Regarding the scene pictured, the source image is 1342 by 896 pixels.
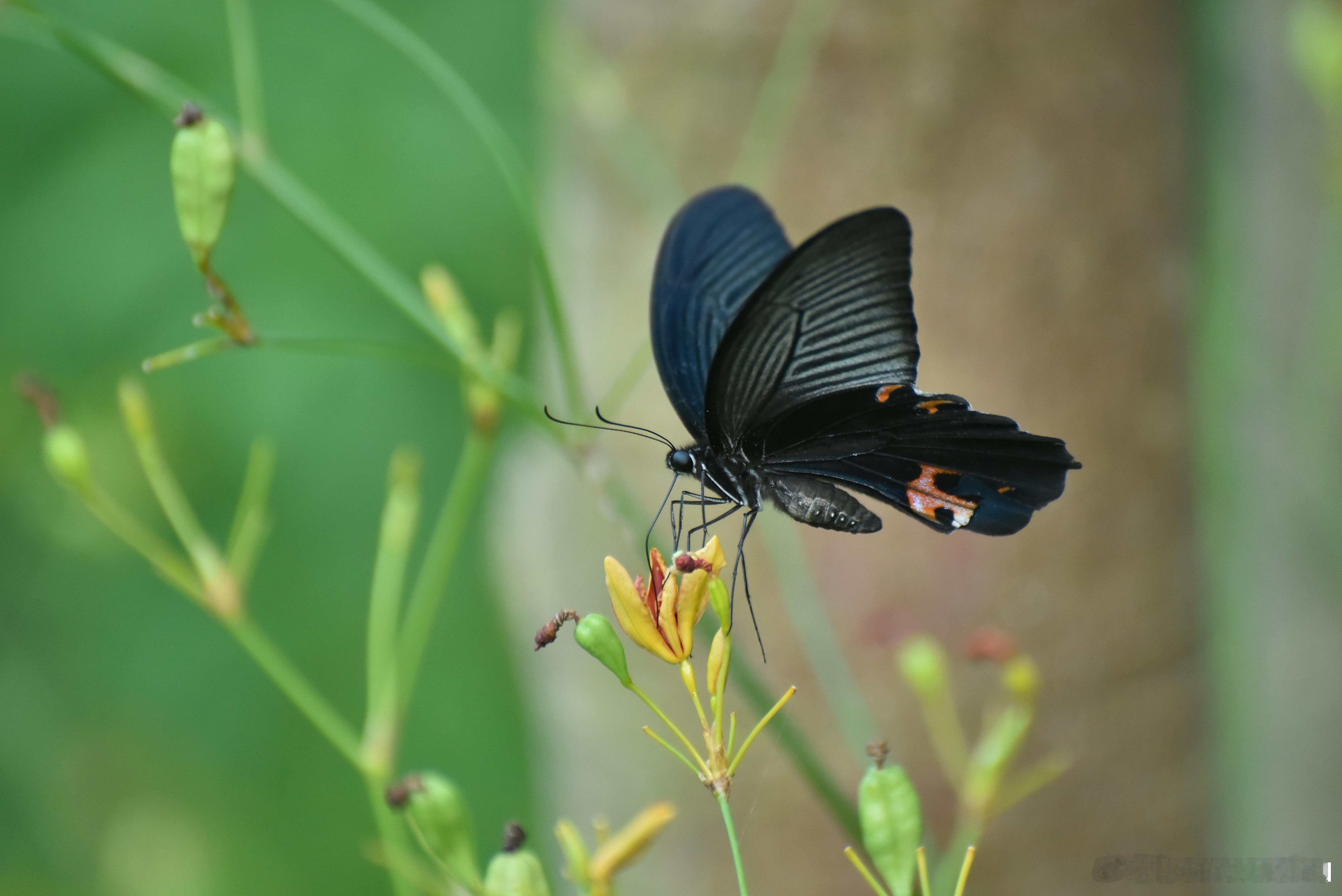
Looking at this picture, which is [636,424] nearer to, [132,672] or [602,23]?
[602,23]

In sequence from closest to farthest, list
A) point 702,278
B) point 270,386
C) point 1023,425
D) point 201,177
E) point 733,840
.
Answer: point 733,840, point 201,177, point 702,278, point 1023,425, point 270,386

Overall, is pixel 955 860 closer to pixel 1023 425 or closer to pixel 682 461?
pixel 682 461

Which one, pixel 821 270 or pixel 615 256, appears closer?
pixel 821 270

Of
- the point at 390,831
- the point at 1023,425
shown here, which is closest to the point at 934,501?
the point at 390,831

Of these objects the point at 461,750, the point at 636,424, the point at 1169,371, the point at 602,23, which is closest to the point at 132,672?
the point at 461,750

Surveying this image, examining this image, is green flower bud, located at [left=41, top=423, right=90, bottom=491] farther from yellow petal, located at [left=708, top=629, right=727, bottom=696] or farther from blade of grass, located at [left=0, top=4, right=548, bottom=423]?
yellow petal, located at [left=708, top=629, right=727, bottom=696]

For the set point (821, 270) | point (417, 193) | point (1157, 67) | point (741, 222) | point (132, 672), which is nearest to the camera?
point (821, 270)

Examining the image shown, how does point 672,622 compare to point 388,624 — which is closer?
point 672,622
